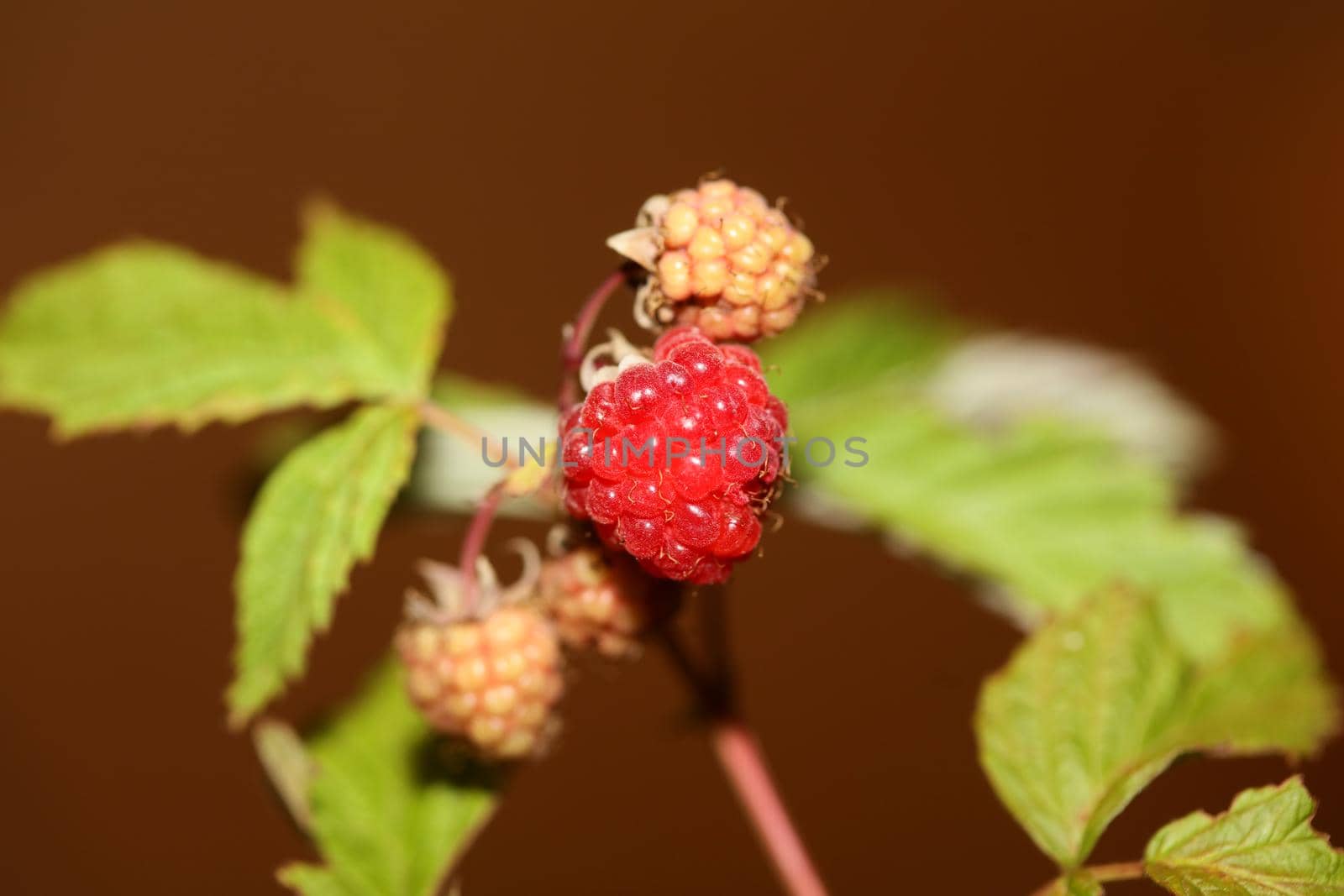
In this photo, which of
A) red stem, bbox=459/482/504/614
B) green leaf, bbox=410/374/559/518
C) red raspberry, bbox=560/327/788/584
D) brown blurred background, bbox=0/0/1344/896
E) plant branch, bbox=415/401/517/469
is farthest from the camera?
brown blurred background, bbox=0/0/1344/896

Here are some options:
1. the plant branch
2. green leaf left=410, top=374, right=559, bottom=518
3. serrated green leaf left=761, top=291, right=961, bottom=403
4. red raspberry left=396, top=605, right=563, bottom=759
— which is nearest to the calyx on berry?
red raspberry left=396, top=605, right=563, bottom=759

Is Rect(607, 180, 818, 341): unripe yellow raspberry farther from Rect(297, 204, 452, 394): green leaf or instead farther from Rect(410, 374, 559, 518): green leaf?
Rect(410, 374, 559, 518): green leaf

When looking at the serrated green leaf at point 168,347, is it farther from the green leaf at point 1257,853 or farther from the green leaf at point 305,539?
the green leaf at point 1257,853

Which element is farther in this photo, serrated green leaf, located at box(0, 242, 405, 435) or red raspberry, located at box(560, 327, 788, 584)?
serrated green leaf, located at box(0, 242, 405, 435)

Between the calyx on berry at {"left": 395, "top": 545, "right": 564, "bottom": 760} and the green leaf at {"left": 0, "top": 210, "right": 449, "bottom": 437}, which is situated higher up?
the green leaf at {"left": 0, "top": 210, "right": 449, "bottom": 437}

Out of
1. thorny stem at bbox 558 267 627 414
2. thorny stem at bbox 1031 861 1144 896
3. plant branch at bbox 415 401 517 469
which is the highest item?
thorny stem at bbox 558 267 627 414

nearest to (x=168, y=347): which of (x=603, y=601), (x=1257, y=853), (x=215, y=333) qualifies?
(x=215, y=333)
